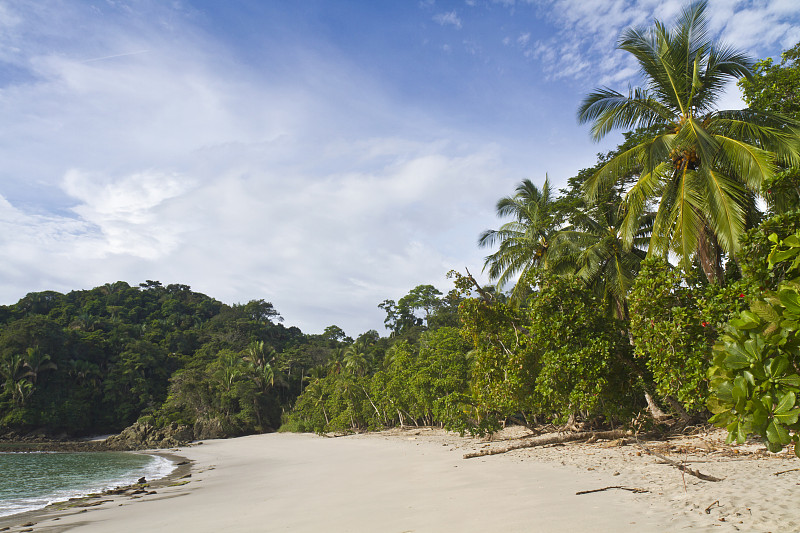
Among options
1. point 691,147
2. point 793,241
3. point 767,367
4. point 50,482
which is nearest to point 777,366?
point 767,367

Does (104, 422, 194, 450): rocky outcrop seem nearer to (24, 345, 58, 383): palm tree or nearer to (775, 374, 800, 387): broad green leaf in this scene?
(24, 345, 58, 383): palm tree

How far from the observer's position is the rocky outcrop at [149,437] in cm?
3591

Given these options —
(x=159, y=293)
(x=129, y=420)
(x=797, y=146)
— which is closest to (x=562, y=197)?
(x=797, y=146)

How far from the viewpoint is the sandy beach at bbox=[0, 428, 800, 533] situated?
444cm

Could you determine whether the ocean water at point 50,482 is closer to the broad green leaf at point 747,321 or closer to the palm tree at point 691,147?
the broad green leaf at point 747,321

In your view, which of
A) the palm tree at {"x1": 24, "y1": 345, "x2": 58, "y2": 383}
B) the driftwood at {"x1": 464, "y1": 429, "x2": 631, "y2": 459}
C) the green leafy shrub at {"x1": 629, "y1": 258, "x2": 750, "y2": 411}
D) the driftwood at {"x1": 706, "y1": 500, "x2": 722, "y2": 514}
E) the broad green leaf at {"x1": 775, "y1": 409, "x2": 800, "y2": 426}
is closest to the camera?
the broad green leaf at {"x1": 775, "y1": 409, "x2": 800, "y2": 426}

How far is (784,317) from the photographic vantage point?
98.3 inches

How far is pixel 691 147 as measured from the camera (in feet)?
32.7

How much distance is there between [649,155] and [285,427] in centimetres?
3950

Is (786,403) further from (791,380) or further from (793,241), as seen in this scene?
(793,241)

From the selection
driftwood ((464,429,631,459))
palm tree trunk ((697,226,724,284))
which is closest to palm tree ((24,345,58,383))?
driftwood ((464,429,631,459))

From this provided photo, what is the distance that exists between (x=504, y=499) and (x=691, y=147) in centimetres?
866

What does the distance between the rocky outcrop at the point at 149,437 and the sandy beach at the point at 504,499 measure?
2833cm

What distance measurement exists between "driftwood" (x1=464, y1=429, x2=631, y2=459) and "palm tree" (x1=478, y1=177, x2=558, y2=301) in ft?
20.6
